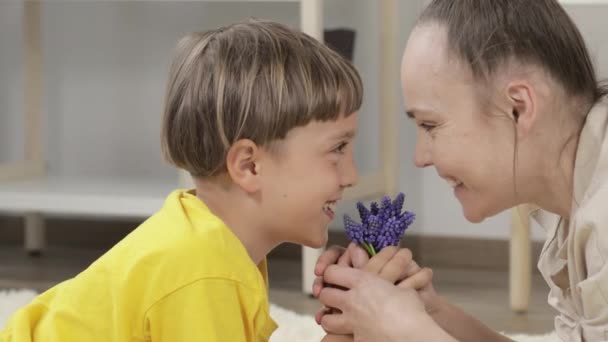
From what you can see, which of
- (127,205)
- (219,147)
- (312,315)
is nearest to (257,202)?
(219,147)

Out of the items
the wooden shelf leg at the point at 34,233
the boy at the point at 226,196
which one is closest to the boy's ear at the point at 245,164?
the boy at the point at 226,196

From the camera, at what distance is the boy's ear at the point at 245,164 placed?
4.09 feet

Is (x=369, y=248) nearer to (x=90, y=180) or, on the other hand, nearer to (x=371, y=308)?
(x=371, y=308)

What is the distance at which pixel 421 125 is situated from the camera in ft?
4.02

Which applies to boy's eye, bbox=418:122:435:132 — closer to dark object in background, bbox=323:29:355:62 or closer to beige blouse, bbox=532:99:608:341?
beige blouse, bbox=532:99:608:341

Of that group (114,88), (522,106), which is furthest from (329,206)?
(114,88)

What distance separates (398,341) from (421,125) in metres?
0.25

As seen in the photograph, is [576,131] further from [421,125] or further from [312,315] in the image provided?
[312,315]

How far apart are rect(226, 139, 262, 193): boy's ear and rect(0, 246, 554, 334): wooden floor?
918 millimetres

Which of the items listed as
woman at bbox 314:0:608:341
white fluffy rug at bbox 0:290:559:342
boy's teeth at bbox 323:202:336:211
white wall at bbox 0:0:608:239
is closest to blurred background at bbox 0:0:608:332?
white wall at bbox 0:0:608:239

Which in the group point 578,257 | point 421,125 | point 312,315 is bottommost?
point 312,315

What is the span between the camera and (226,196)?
129 centimetres

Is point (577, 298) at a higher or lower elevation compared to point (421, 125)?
lower

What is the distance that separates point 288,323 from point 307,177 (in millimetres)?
749
